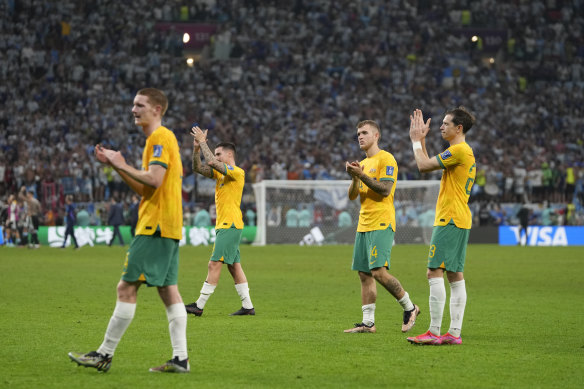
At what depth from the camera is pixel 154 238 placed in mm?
7527

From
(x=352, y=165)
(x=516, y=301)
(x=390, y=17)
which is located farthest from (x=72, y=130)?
(x=352, y=165)

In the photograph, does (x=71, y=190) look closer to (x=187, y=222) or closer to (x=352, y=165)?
(x=187, y=222)

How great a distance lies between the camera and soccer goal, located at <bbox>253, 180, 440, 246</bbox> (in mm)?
39062

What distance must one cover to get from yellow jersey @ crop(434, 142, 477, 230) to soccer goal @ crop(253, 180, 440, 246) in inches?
1141

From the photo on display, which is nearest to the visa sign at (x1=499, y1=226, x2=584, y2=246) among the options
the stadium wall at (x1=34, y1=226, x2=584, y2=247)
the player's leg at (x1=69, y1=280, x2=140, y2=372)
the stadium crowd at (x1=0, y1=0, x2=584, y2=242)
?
the stadium wall at (x1=34, y1=226, x2=584, y2=247)

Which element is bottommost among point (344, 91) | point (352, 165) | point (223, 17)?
point (352, 165)

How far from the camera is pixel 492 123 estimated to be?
4891cm

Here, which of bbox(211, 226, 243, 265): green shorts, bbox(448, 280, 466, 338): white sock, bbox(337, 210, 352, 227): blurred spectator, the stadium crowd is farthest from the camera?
the stadium crowd

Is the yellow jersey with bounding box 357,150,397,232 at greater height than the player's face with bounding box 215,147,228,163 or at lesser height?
lesser

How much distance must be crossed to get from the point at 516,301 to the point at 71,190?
2749 centimetres

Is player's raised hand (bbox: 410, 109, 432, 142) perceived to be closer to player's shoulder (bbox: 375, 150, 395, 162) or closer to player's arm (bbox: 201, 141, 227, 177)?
player's shoulder (bbox: 375, 150, 395, 162)

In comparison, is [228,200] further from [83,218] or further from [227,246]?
[83,218]

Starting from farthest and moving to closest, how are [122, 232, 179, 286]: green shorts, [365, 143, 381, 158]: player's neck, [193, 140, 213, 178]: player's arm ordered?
[193, 140, 213, 178]: player's arm
[365, 143, 381, 158]: player's neck
[122, 232, 179, 286]: green shorts

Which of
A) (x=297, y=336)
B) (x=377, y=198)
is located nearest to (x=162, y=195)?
(x=297, y=336)
